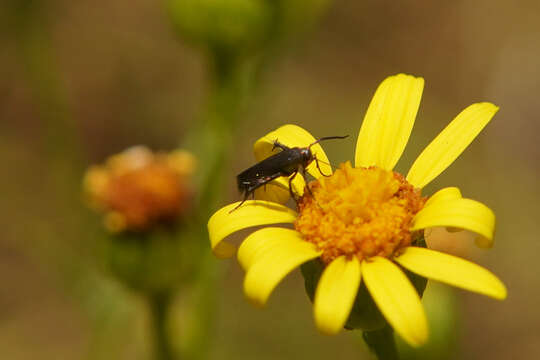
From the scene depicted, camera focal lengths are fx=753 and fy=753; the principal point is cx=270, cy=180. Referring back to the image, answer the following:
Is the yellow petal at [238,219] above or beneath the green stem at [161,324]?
beneath

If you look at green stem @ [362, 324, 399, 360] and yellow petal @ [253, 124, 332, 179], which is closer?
green stem @ [362, 324, 399, 360]

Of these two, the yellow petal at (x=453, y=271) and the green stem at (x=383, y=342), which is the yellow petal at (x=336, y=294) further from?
the green stem at (x=383, y=342)

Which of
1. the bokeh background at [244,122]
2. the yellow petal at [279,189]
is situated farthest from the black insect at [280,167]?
the bokeh background at [244,122]

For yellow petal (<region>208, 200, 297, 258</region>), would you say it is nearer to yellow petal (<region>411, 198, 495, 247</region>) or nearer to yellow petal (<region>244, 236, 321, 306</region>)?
yellow petal (<region>244, 236, 321, 306</region>)

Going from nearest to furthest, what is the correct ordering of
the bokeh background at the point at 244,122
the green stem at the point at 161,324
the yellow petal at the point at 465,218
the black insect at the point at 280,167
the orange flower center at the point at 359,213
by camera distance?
the yellow petal at the point at 465,218 → the orange flower center at the point at 359,213 → the black insect at the point at 280,167 → the green stem at the point at 161,324 → the bokeh background at the point at 244,122

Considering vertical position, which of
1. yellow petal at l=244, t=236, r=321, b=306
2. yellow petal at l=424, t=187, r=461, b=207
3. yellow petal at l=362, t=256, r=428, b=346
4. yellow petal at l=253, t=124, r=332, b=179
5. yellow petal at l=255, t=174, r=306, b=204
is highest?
yellow petal at l=253, t=124, r=332, b=179

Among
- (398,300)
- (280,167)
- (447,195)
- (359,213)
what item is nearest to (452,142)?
(447,195)

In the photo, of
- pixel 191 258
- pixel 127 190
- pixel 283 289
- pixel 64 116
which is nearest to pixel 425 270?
pixel 191 258

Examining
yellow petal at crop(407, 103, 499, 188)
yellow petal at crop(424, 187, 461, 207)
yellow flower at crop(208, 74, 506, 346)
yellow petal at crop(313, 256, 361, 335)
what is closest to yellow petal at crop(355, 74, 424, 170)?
yellow flower at crop(208, 74, 506, 346)
